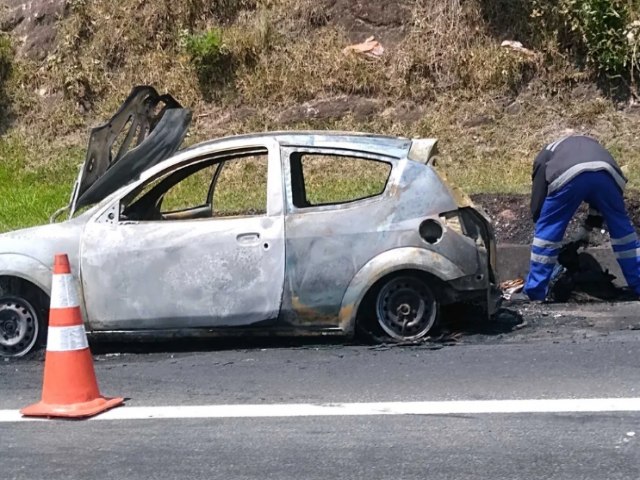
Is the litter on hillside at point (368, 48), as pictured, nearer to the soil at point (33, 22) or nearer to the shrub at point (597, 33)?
the shrub at point (597, 33)

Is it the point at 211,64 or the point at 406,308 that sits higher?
the point at 211,64

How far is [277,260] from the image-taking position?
22.8ft

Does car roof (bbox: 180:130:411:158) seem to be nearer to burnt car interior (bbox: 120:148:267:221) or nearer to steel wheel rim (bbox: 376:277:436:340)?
burnt car interior (bbox: 120:148:267:221)

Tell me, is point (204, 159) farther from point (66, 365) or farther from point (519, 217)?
point (519, 217)

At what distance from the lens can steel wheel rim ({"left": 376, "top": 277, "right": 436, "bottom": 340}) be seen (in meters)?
7.07

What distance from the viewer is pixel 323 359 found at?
6.84 m

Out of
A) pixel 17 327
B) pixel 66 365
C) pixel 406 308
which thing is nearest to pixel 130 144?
pixel 17 327

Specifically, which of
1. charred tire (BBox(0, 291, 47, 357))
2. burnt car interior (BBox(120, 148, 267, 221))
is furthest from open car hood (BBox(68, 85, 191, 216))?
charred tire (BBox(0, 291, 47, 357))

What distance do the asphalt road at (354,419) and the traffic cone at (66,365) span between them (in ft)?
0.34

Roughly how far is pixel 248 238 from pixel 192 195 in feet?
15.1

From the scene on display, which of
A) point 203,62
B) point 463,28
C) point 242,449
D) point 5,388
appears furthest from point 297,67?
point 242,449

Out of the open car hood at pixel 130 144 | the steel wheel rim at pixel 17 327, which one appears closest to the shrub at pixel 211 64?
the open car hood at pixel 130 144

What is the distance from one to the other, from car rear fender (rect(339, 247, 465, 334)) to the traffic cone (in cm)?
189

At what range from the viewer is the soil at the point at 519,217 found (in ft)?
31.4
